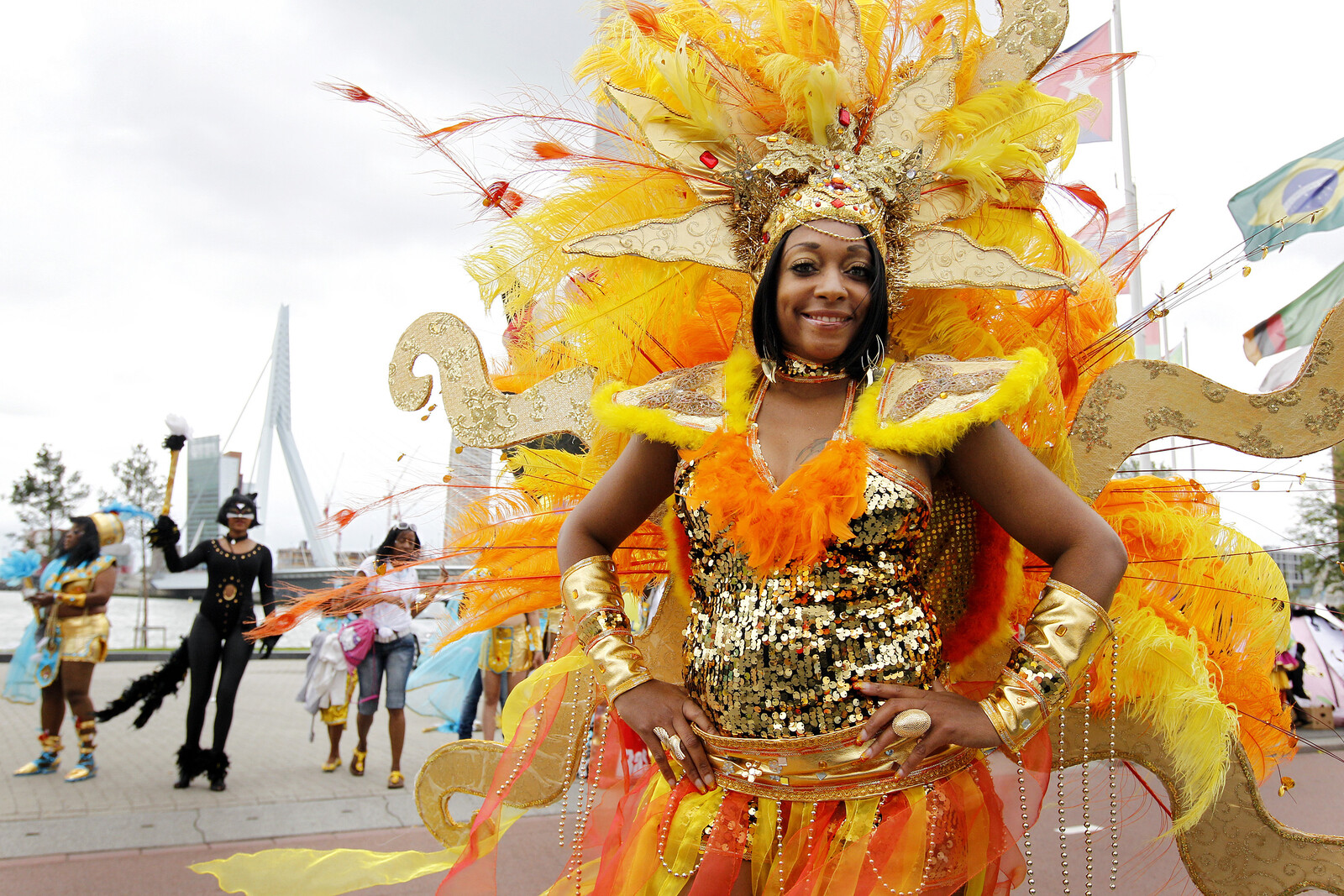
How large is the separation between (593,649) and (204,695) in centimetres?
508

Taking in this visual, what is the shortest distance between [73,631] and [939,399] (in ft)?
20.9

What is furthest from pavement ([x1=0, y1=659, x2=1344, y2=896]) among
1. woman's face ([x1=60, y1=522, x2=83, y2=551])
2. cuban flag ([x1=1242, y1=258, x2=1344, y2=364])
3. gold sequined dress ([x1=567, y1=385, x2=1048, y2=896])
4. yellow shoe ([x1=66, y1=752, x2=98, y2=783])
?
cuban flag ([x1=1242, y1=258, x2=1344, y2=364])

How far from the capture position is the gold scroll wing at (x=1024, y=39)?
7.38ft

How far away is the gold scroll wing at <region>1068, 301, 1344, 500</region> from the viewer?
2.18m

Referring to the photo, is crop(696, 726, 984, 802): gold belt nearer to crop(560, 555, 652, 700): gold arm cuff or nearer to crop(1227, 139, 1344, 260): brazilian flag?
crop(560, 555, 652, 700): gold arm cuff

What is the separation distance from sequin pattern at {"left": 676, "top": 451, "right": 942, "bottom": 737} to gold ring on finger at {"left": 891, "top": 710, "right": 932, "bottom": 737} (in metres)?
0.09

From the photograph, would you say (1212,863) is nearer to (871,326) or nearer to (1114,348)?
(1114,348)

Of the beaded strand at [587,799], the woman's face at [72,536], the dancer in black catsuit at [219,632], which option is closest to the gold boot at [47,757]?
the dancer in black catsuit at [219,632]

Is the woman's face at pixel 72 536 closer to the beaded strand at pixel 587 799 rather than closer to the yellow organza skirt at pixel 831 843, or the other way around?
the beaded strand at pixel 587 799

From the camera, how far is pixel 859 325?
1979 mm

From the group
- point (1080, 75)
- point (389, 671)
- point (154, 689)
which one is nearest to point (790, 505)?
point (1080, 75)

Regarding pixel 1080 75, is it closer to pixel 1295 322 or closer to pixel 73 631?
pixel 1295 322

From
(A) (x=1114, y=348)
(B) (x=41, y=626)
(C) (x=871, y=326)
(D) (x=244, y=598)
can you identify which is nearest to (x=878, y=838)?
(C) (x=871, y=326)

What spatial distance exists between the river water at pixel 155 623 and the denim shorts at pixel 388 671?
0.18 m
